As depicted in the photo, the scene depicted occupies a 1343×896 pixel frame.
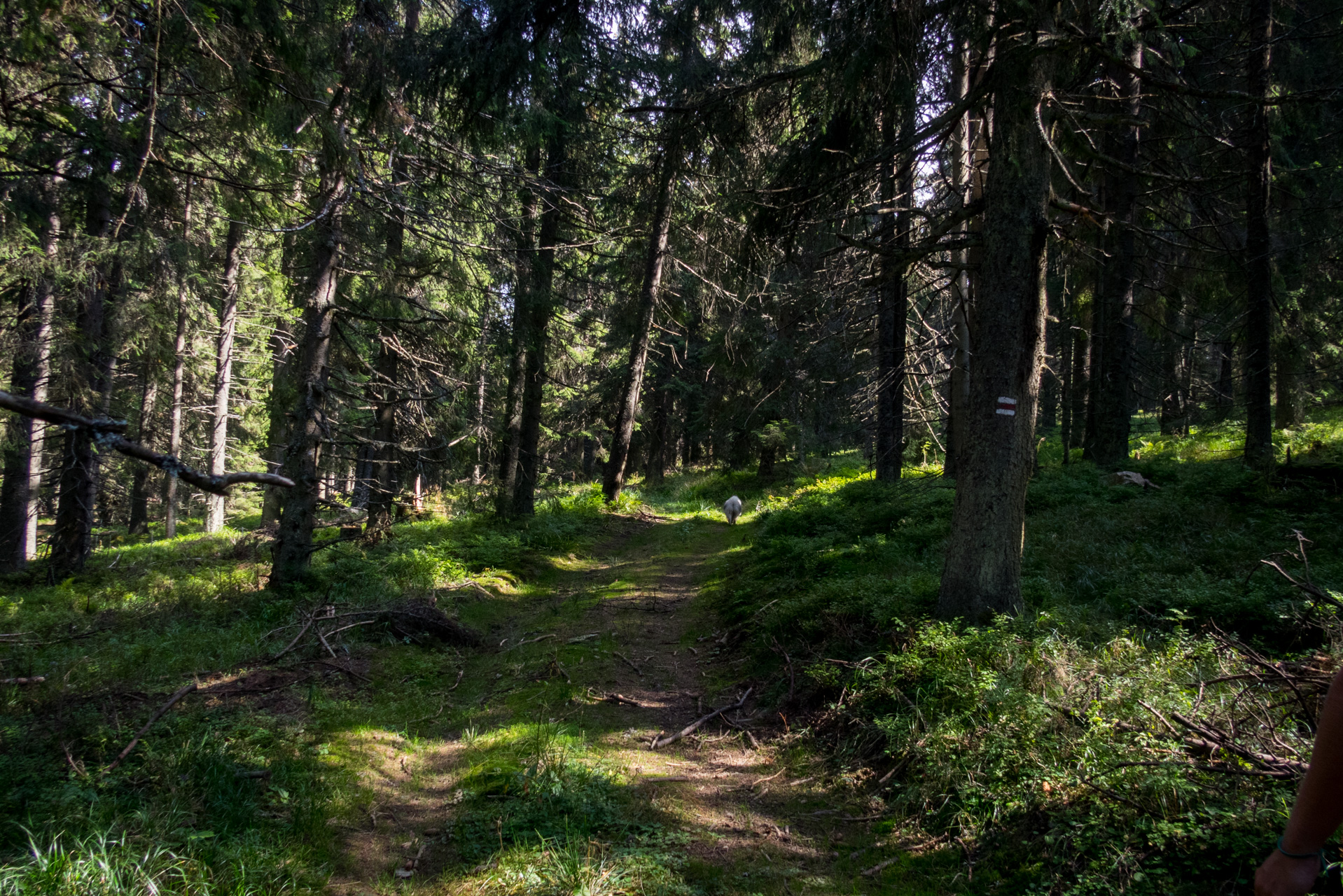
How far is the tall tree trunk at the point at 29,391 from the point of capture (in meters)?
10.9

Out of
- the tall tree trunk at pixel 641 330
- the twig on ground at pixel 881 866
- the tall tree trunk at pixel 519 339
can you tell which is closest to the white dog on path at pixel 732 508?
the tall tree trunk at pixel 641 330

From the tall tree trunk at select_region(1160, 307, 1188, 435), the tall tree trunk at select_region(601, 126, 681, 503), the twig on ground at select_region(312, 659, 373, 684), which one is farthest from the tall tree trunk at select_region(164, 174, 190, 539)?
the tall tree trunk at select_region(1160, 307, 1188, 435)

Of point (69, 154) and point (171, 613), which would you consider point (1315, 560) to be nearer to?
point (171, 613)

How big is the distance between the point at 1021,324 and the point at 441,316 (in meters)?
8.07

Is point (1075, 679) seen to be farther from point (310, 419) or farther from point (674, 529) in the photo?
point (674, 529)

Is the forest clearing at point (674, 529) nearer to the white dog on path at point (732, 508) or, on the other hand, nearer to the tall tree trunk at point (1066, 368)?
the white dog on path at point (732, 508)

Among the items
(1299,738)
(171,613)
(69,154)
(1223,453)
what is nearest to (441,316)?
(69,154)

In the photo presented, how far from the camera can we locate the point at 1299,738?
322 centimetres

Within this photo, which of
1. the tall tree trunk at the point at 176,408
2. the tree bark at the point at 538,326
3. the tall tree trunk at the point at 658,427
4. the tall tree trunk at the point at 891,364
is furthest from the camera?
the tall tree trunk at the point at 658,427

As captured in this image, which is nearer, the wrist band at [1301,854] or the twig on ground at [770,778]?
the wrist band at [1301,854]

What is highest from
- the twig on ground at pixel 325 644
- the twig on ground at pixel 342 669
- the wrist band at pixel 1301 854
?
the wrist band at pixel 1301 854

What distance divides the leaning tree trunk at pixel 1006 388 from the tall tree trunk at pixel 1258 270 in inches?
299

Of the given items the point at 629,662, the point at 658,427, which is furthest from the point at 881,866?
the point at 658,427

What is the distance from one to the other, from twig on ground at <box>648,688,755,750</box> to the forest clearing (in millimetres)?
97
